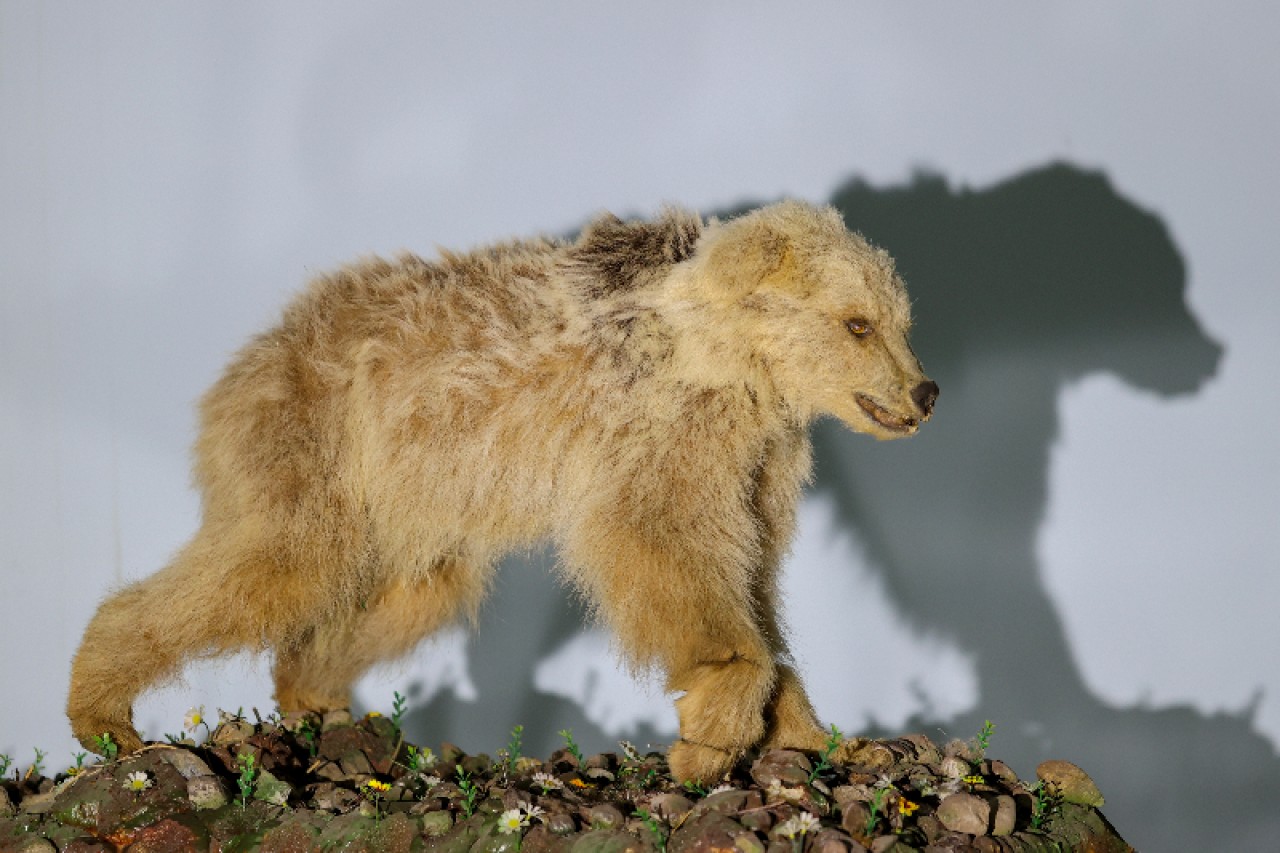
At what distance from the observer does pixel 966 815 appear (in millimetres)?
3482

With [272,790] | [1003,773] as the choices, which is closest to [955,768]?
[1003,773]

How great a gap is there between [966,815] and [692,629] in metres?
0.84

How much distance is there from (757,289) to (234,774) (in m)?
2.06

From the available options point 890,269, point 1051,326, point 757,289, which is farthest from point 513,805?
point 1051,326

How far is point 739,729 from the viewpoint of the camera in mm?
3623

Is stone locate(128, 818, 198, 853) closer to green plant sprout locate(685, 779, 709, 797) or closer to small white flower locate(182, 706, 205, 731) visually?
small white flower locate(182, 706, 205, 731)

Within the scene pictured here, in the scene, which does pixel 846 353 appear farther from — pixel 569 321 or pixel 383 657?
pixel 383 657

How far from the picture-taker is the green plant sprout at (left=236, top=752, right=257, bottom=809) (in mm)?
3846

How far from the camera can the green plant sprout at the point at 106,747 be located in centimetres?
401

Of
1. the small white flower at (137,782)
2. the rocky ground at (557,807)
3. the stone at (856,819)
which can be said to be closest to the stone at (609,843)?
the rocky ground at (557,807)

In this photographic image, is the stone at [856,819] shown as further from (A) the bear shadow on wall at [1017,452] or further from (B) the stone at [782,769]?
(A) the bear shadow on wall at [1017,452]

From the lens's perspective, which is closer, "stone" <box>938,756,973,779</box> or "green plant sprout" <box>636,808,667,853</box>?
"green plant sprout" <box>636,808,667,853</box>

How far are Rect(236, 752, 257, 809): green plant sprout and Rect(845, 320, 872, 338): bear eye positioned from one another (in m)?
2.09

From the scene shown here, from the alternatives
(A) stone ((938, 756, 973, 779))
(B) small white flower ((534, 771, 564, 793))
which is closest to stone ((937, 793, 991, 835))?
(A) stone ((938, 756, 973, 779))
